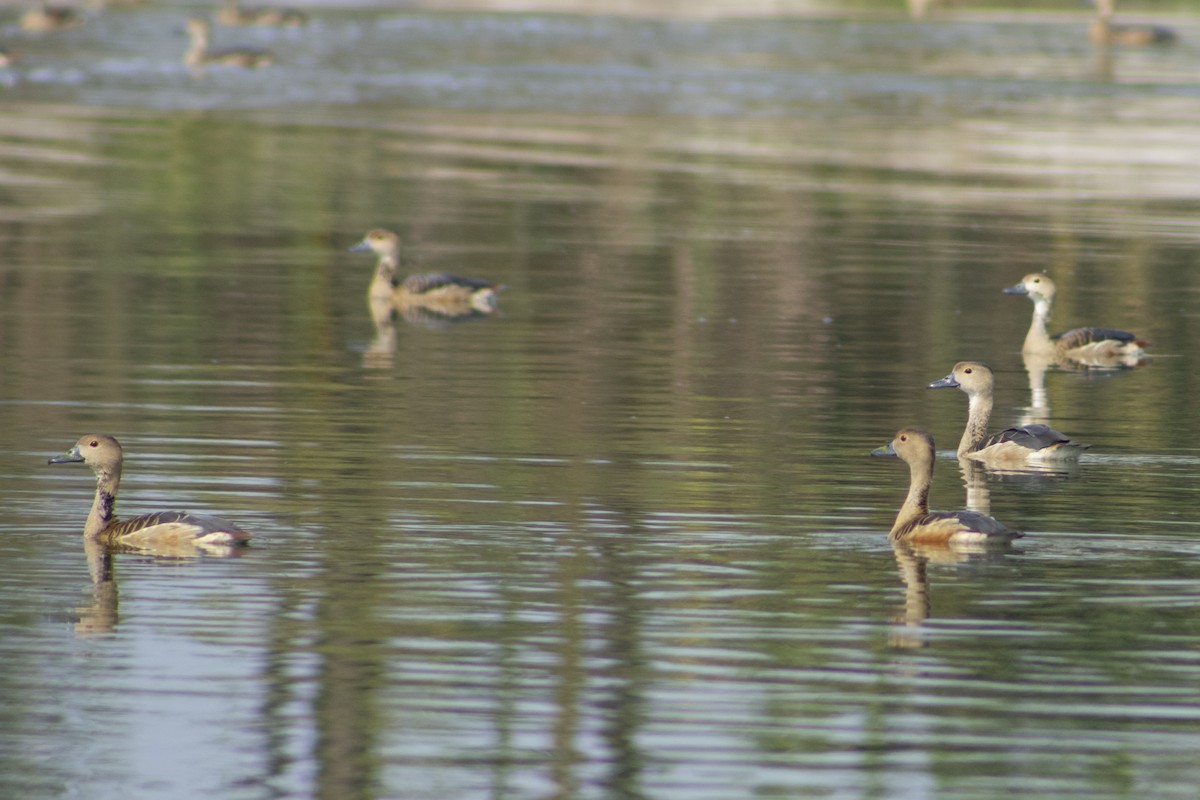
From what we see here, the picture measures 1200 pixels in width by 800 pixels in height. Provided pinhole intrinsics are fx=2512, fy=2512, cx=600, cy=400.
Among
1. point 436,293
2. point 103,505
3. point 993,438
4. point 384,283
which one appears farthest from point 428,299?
point 103,505

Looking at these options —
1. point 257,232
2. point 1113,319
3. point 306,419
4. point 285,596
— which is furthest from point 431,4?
point 285,596

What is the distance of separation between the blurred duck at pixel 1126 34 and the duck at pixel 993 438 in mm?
52797

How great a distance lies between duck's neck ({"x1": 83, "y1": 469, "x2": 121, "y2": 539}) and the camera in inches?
544

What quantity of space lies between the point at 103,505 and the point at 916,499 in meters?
4.55

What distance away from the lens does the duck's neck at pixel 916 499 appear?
14.1 meters

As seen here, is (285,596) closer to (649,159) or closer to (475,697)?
(475,697)

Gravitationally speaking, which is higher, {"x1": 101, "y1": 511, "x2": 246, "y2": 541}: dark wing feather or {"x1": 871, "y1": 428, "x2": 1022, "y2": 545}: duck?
{"x1": 101, "y1": 511, "x2": 246, "y2": 541}: dark wing feather

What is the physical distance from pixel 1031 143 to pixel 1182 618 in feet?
115

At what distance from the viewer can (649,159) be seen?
4144 cm

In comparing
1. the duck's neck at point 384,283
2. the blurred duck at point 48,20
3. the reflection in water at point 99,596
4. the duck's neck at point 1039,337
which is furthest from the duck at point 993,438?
the blurred duck at point 48,20

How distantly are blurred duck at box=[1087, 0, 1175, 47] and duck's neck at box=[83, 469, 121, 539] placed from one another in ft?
193

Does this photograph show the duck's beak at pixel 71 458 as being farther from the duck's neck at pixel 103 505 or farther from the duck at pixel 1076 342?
the duck at pixel 1076 342

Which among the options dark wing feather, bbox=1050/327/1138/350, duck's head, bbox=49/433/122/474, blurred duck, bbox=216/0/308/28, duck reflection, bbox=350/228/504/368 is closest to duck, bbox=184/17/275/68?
blurred duck, bbox=216/0/308/28

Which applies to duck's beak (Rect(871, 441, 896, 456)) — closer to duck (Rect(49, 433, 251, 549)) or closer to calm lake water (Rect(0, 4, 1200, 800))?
calm lake water (Rect(0, 4, 1200, 800))
